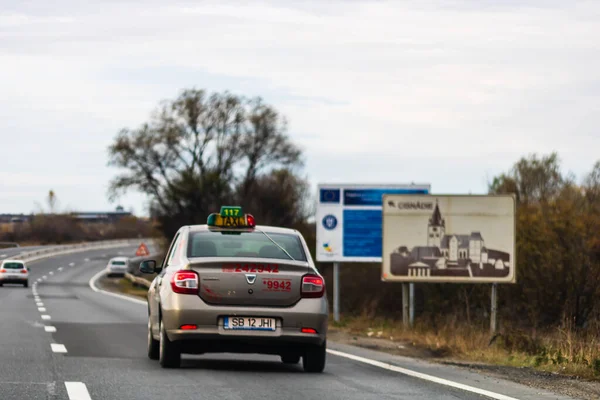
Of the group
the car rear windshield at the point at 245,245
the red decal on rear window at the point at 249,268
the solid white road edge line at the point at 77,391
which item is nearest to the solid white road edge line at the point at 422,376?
the car rear windshield at the point at 245,245

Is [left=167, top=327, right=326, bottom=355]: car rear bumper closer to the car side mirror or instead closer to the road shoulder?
the car side mirror

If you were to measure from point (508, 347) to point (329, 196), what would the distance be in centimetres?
1079

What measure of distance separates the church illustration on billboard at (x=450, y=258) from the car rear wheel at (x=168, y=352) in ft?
38.9

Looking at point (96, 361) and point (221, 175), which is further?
point (221, 175)

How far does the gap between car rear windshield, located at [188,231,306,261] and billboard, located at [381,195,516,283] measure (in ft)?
36.5

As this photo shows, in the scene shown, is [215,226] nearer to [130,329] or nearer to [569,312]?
[130,329]

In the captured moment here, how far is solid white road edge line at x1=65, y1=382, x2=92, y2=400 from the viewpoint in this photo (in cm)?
1001

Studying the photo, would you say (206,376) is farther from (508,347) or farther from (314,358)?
(508,347)

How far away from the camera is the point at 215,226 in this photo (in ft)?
44.9

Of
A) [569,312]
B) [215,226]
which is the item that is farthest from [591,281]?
[215,226]

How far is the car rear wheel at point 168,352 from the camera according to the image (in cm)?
1281

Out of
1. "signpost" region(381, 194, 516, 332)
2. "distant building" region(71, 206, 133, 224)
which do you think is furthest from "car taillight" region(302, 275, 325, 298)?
"distant building" region(71, 206, 133, 224)

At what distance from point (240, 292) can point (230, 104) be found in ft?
214

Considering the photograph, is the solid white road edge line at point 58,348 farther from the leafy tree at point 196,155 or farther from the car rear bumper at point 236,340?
the leafy tree at point 196,155
